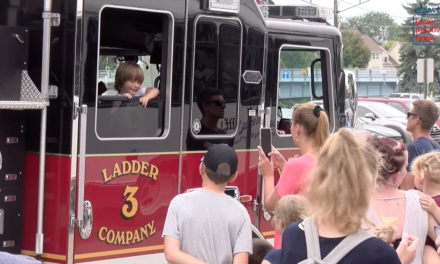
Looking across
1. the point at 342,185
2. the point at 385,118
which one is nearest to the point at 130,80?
the point at 342,185

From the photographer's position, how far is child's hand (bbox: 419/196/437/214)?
3.63 metres

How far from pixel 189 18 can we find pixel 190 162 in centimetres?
109

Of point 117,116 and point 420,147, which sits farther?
point 420,147

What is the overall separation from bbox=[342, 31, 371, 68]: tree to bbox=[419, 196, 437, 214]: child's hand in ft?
281

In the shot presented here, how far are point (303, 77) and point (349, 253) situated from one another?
14.6 ft

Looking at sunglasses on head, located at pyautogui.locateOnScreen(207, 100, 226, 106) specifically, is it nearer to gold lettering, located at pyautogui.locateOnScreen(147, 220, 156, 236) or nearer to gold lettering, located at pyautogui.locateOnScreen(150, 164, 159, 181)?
gold lettering, located at pyautogui.locateOnScreen(150, 164, 159, 181)

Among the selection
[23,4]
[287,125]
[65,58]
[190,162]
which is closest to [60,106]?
[65,58]

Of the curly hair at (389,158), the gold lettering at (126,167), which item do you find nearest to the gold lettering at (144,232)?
the gold lettering at (126,167)

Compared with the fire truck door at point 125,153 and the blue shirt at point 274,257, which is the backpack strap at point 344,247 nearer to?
the blue shirt at point 274,257

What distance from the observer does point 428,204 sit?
3641mm

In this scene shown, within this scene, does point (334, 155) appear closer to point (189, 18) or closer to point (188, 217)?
point (188, 217)

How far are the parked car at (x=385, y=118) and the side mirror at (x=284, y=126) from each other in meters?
13.7

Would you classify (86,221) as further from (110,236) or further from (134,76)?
(134,76)

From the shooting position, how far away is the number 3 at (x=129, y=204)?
16.3ft
